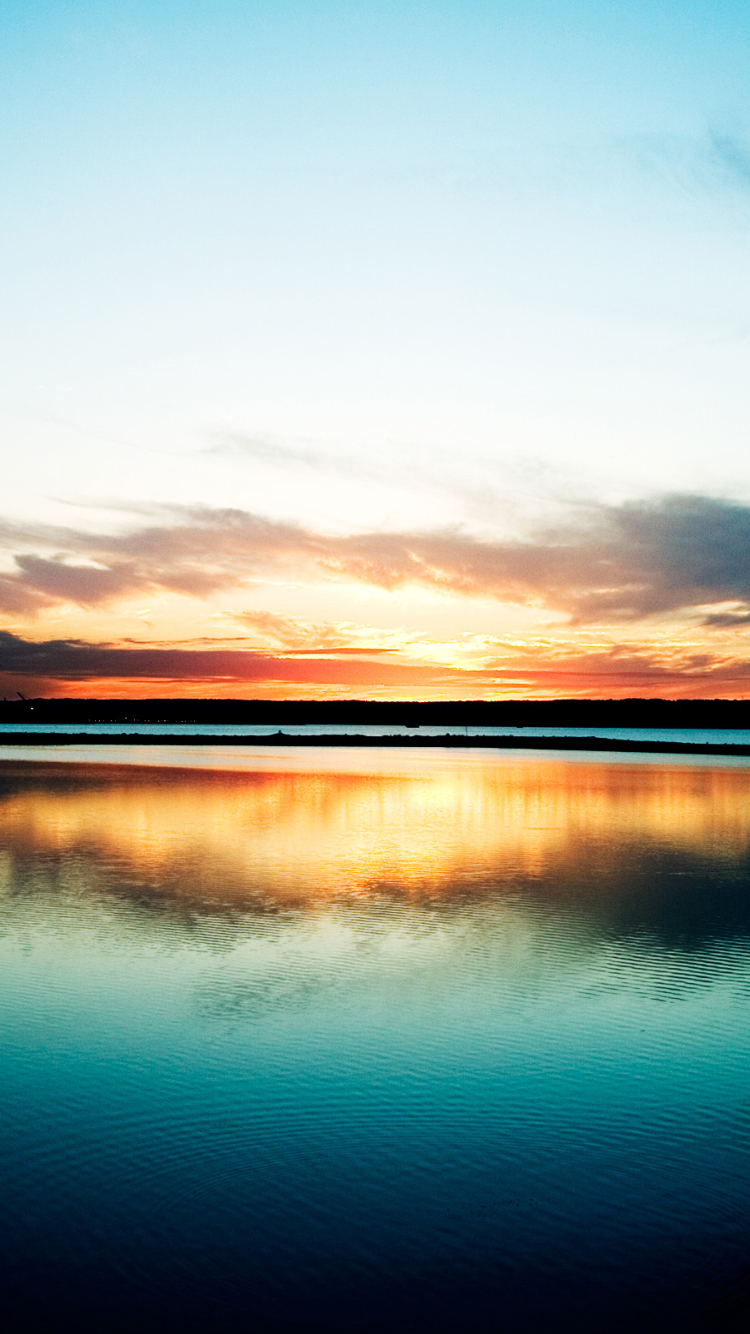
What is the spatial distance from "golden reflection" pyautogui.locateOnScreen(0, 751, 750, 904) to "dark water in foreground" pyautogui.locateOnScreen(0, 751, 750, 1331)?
20.9 inches

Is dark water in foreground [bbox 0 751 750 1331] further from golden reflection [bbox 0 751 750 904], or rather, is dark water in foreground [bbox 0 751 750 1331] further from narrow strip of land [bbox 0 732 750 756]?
narrow strip of land [bbox 0 732 750 756]

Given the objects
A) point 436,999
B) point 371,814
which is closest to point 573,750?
point 371,814

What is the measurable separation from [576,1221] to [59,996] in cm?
565

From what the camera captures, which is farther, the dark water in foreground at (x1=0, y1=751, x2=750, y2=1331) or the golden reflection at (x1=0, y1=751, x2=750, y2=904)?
the golden reflection at (x1=0, y1=751, x2=750, y2=904)

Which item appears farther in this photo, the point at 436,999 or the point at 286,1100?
the point at 436,999

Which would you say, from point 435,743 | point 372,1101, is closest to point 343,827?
point 372,1101

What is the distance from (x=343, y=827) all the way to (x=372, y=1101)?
1666 centimetres

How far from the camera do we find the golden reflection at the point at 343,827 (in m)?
17.2

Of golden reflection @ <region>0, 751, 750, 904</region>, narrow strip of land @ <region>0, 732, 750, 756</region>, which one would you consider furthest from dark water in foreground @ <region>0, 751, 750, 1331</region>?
narrow strip of land @ <region>0, 732, 750, 756</region>

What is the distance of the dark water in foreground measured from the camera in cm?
509

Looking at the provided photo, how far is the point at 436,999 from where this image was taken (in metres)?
9.79

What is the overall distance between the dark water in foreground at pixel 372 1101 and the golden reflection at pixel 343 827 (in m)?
0.53

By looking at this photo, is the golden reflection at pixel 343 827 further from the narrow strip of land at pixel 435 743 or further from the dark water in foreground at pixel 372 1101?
the narrow strip of land at pixel 435 743

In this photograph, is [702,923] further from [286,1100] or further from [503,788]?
[503,788]
